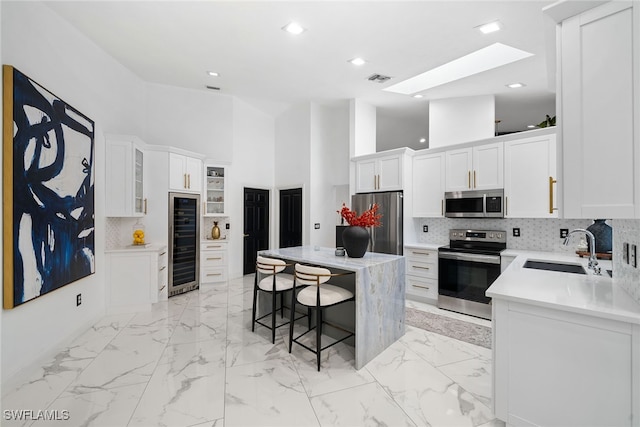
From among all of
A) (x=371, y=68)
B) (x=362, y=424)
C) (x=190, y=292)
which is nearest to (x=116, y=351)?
(x=190, y=292)

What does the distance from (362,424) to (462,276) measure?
263 centimetres

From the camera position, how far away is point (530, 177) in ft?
11.6

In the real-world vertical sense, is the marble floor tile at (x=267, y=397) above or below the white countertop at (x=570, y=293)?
below

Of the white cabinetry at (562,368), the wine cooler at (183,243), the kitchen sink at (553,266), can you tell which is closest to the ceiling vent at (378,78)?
the kitchen sink at (553,266)

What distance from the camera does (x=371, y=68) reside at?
379 centimetres

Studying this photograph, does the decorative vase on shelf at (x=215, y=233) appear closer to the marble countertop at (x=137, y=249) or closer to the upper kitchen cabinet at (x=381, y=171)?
the marble countertop at (x=137, y=249)

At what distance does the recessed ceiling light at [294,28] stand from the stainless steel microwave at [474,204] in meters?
2.90

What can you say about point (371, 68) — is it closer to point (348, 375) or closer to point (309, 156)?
point (309, 156)

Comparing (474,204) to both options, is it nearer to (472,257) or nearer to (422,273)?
(472,257)

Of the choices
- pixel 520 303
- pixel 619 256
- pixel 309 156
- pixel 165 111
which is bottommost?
pixel 520 303

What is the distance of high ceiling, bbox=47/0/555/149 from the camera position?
2.66m

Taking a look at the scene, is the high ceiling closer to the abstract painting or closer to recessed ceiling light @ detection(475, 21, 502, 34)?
recessed ceiling light @ detection(475, 21, 502, 34)

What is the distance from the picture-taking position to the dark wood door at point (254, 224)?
5.86m

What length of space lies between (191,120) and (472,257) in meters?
5.07
